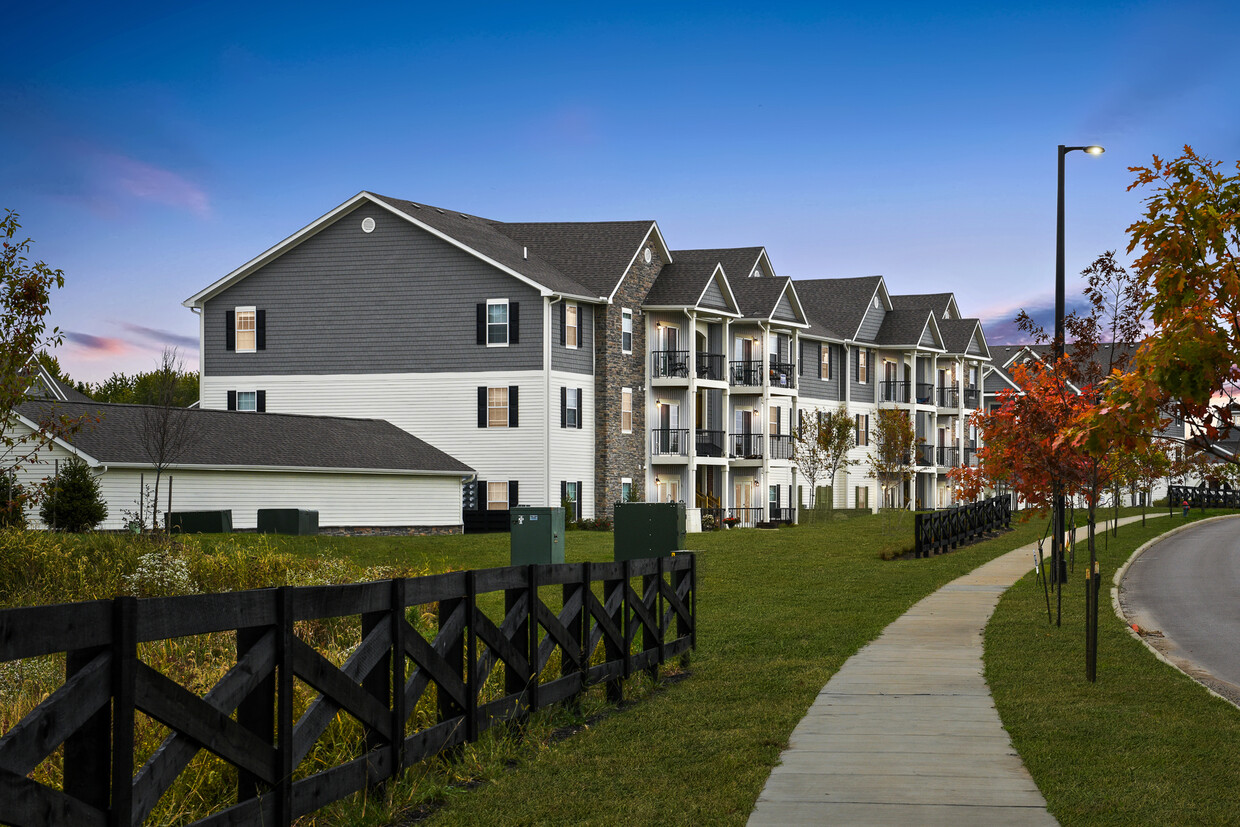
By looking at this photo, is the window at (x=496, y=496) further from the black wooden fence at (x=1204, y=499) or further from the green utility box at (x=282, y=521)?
the black wooden fence at (x=1204, y=499)

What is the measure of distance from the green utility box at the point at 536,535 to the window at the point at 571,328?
20.9 meters

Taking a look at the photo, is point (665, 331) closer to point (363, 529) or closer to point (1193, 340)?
point (363, 529)

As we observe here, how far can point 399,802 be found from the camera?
26.5 feet

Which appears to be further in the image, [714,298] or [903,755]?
[714,298]

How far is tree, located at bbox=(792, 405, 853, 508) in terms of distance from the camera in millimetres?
58562

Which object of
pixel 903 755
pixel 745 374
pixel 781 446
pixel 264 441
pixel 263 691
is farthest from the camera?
pixel 781 446

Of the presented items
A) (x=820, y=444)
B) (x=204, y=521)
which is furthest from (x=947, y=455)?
(x=204, y=521)

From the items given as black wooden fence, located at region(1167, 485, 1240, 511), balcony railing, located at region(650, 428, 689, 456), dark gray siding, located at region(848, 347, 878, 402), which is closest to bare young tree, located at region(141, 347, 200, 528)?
balcony railing, located at region(650, 428, 689, 456)

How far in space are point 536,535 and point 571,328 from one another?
2165 cm

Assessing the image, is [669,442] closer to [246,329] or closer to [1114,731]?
[246,329]

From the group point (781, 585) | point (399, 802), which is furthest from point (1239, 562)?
point (399, 802)

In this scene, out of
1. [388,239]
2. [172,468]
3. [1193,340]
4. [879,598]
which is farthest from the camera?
[388,239]

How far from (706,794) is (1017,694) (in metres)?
5.34

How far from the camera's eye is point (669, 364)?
174 feet
